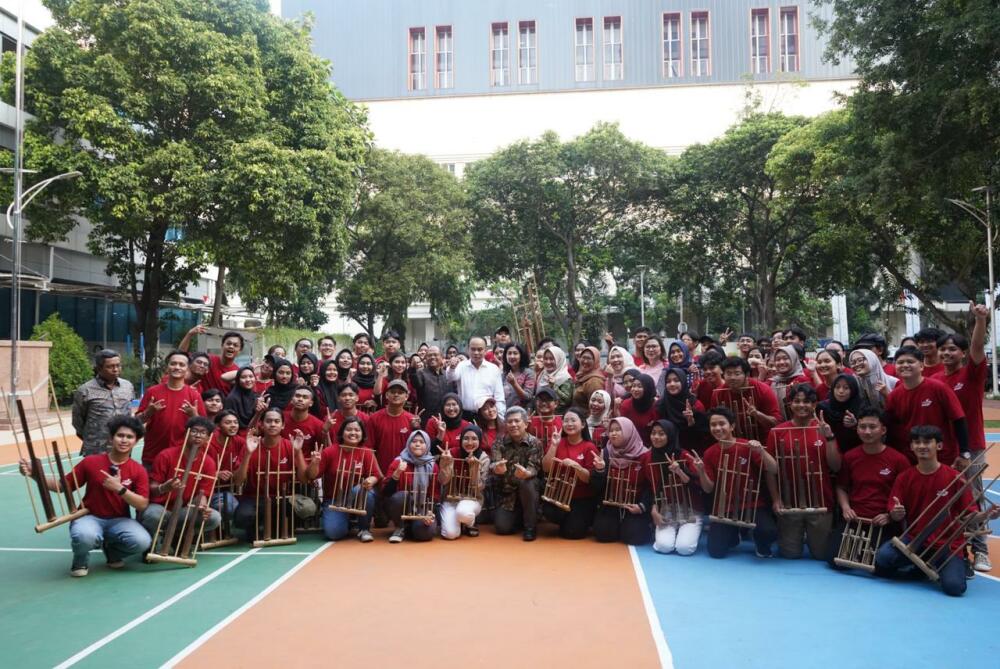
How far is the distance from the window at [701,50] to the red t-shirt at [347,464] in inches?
1804

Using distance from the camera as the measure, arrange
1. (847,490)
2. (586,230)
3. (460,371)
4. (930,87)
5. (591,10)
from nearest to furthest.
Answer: (847,490)
(460,371)
(930,87)
(586,230)
(591,10)

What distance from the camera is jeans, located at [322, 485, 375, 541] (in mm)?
7191

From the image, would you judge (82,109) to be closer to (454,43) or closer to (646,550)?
(646,550)

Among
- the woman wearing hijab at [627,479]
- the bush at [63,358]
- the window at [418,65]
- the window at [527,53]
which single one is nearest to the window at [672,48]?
the window at [527,53]

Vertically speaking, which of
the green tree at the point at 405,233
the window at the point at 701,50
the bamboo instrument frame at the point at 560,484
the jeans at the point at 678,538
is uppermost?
the window at the point at 701,50

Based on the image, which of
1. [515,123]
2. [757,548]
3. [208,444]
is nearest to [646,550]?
[757,548]

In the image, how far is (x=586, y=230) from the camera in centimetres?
2944

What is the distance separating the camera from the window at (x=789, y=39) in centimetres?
4647

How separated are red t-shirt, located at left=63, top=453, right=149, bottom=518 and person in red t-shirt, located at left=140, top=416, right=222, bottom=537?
0.66ft

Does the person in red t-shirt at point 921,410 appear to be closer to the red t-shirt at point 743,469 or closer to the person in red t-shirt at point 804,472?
the person in red t-shirt at point 804,472

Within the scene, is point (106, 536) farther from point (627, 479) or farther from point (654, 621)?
point (627, 479)

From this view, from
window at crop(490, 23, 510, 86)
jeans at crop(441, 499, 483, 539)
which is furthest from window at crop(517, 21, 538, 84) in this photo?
jeans at crop(441, 499, 483, 539)

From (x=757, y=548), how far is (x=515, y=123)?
45.2m

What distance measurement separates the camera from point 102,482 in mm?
6074
